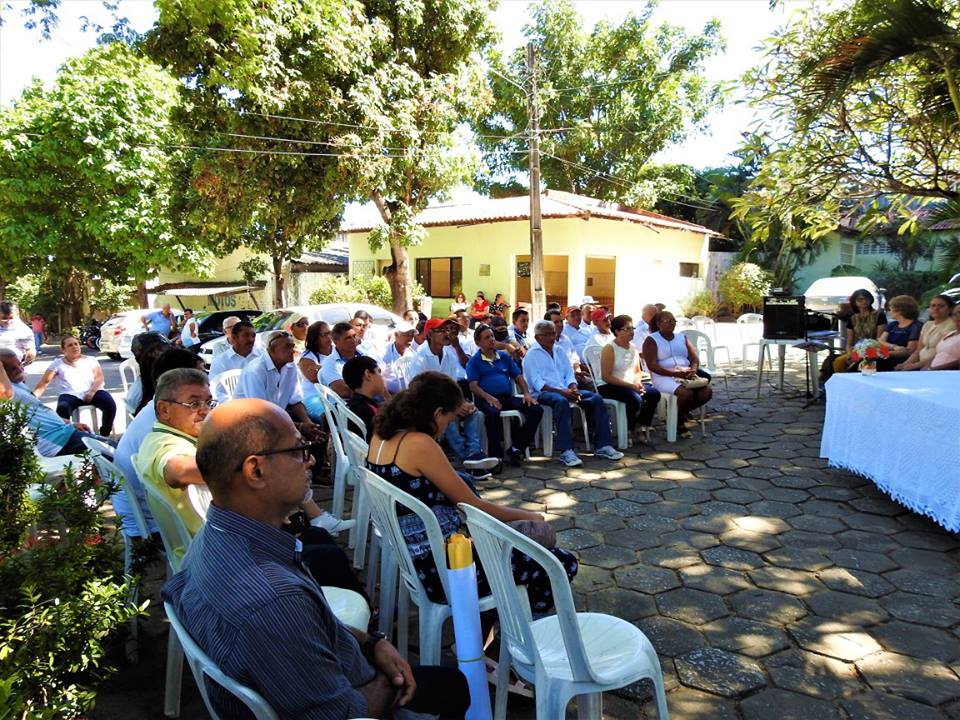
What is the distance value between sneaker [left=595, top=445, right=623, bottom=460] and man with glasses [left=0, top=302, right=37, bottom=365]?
268 inches

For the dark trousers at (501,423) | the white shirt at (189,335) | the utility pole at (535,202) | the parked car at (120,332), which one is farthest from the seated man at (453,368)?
the parked car at (120,332)

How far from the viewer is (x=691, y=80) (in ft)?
80.5

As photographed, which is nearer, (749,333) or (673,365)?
(673,365)

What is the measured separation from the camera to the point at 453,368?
6.79 metres

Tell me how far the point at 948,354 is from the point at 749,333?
10.1 m

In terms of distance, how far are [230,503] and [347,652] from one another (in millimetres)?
477

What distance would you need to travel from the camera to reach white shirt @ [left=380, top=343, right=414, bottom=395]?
667 cm

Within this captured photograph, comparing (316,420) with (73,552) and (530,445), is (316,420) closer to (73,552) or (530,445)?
(530,445)

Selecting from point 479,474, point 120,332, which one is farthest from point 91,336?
point 479,474

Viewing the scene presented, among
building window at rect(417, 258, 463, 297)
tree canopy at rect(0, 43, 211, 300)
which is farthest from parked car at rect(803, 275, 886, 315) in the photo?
tree canopy at rect(0, 43, 211, 300)

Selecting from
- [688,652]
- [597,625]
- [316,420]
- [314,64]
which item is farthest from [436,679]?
[314,64]

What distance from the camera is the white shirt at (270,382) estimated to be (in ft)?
17.1

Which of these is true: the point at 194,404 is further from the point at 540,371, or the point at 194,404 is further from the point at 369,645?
the point at 540,371

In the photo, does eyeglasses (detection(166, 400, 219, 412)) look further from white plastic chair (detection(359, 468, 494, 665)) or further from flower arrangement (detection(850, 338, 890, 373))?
flower arrangement (detection(850, 338, 890, 373))
